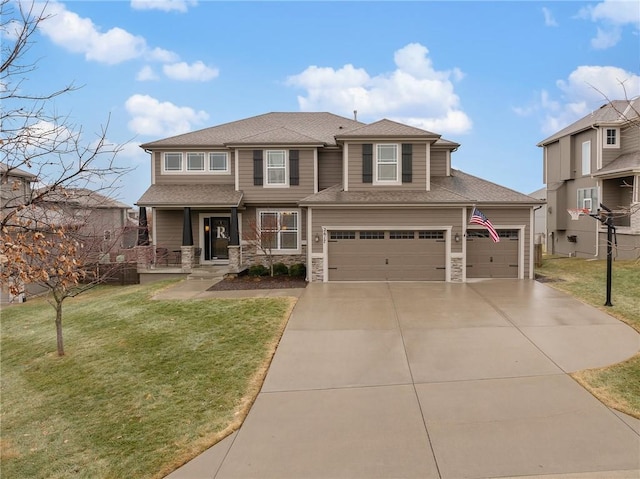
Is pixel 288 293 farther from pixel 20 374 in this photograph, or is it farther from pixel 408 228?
pixel 20 374

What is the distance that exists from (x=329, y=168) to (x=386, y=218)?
4.44 meters

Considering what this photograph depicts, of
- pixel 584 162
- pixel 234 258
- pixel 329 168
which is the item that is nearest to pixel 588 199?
pixel 584 162

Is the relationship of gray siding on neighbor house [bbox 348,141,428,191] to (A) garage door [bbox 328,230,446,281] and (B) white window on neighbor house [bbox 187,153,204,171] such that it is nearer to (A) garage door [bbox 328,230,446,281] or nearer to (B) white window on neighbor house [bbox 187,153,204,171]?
(A) garage door [bbox 328,230,446,281]

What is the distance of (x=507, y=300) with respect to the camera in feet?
36.1

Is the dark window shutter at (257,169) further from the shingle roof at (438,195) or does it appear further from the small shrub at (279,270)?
the small shrub at (279,270)

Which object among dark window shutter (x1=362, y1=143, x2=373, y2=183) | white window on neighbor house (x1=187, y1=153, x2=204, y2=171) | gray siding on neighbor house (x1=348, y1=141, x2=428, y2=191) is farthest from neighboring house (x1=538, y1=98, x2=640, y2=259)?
white window on neighbor house (x1=187, y1=153, x2=204, y2=171)

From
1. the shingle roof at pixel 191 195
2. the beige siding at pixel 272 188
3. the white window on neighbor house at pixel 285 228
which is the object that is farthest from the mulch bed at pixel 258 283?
the beige siding at pixel 272 188

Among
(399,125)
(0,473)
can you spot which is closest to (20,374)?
(0,473)

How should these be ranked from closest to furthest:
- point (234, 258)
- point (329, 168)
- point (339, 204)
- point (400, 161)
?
point (339, 204), point (400, 161), point (234, 258), point (329, 168)

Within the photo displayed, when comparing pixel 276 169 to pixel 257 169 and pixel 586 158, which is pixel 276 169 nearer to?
pixel 257 169

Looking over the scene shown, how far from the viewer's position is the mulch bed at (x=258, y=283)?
13422 millimetres

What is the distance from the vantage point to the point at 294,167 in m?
16.7

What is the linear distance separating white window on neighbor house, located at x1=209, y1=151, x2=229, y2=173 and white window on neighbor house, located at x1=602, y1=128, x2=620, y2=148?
18.4 meters

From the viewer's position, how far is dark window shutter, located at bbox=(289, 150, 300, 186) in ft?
54.7
